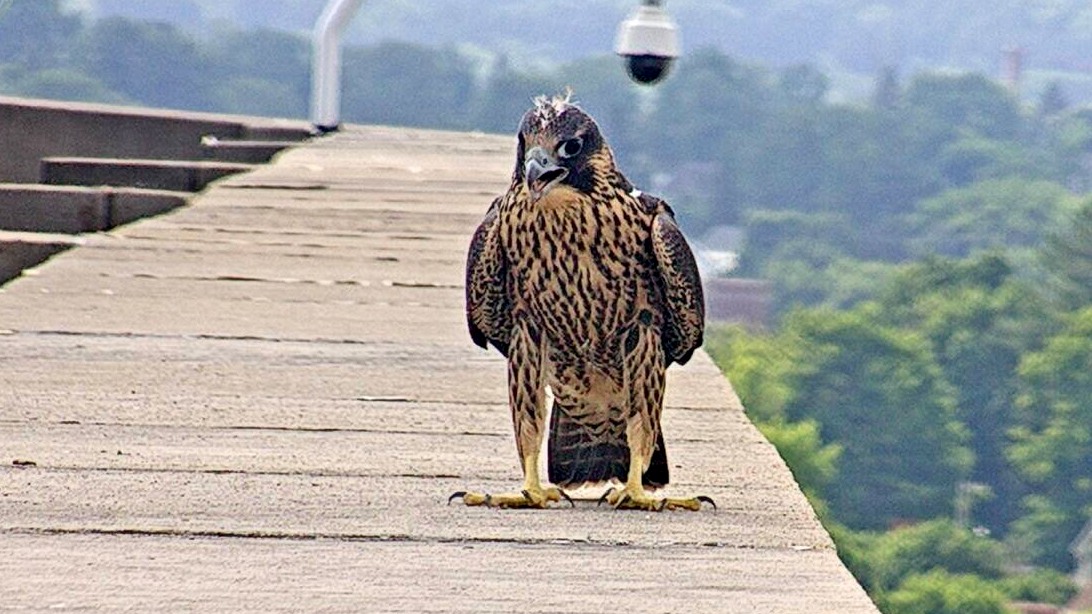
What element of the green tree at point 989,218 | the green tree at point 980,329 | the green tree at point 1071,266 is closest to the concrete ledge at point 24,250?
the green tree at point 980,329

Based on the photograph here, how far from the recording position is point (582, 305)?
200 inches

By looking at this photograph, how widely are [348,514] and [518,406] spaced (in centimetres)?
38

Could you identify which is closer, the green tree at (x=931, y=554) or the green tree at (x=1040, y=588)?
the green tree at (x=1040, y=588)

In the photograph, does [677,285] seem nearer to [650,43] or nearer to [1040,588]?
[650,43]

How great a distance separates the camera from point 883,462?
256ft

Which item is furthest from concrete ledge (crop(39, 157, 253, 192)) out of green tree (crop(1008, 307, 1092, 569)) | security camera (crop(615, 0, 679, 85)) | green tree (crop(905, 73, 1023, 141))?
green tree (crop(905, 73, 1023, 141))

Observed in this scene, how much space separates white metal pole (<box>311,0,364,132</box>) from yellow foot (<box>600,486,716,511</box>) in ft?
30.8

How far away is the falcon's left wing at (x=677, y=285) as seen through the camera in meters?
5.07

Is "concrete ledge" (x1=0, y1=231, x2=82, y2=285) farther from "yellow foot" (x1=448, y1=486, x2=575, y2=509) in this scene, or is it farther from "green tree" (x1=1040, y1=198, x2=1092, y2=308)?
"green tree" (x1=1040, y1=198, x2=1092, y2=308)

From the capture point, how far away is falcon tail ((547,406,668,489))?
5.37 meters

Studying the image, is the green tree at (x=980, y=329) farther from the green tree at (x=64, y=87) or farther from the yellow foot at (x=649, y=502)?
the yellow foot at (x=649, y=502)

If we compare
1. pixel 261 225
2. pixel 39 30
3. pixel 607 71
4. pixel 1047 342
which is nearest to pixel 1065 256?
pixel 1047 342

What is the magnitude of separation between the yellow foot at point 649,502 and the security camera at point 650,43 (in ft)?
27.2

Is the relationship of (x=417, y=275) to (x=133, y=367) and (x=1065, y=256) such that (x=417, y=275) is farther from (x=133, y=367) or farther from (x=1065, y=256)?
(x=1065, y=256)
